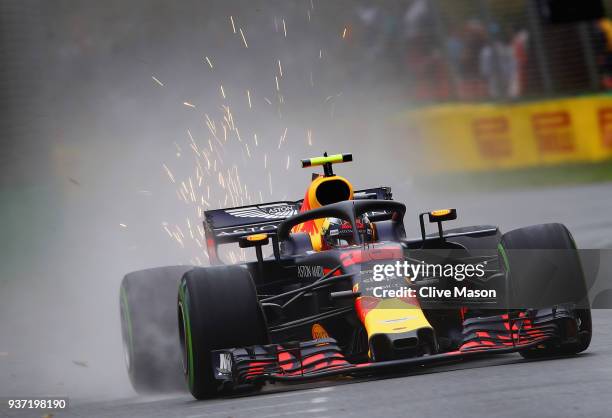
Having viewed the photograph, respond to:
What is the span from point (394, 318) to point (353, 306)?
17.3 inches

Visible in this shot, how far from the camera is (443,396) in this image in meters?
6.84

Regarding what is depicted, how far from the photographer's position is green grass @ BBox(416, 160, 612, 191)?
22734mm

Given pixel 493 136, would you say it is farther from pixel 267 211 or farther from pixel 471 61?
pixel 267 211

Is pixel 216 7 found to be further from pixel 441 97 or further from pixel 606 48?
pixel 606 48

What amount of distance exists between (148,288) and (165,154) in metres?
11.3

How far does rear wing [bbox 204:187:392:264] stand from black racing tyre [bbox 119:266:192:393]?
1.23m

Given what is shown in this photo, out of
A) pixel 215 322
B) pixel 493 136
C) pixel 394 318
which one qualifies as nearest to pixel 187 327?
pixel 215 322

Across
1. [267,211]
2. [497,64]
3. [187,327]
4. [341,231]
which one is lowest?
[187,327]

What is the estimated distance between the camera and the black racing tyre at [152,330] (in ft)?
30.1

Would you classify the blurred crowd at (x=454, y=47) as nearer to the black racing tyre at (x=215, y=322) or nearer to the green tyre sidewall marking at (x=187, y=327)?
the green tyre sidewall marking at (x=187, y=327)

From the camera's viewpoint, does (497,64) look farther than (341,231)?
Yes

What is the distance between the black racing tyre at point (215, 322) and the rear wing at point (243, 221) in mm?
2843

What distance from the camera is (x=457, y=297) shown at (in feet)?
27.8

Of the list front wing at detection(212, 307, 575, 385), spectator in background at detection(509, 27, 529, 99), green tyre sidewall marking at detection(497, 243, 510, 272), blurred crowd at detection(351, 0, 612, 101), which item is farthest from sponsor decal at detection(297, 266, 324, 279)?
spectator in background at detection(509, 27, 529, 99)
